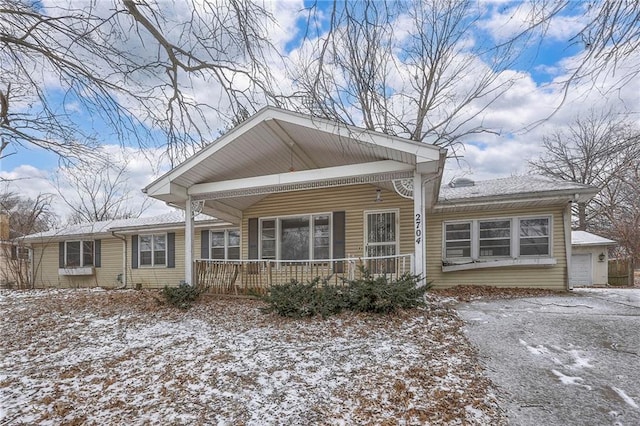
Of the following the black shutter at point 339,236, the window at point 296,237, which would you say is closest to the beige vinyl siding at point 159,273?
the window at point 296,237

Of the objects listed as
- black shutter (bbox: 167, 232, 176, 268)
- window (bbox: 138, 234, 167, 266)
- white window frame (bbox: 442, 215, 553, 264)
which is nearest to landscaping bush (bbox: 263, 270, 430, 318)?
white window frame (bbox: 442, 215, 553, 264)

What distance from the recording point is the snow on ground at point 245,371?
291 centimetres

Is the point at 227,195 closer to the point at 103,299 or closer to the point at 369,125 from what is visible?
the point at 103,299

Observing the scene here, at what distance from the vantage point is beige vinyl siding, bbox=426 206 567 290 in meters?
8.73

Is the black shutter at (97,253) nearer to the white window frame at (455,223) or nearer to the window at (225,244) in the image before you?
the window at (225,244)

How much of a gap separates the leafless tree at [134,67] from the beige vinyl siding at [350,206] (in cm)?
514

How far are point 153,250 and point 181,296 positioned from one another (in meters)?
6.97

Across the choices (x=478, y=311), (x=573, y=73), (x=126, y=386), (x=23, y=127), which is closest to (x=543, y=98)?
(x=573, y=73)

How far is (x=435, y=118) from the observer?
15.9m

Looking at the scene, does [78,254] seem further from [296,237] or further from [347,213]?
[347,213]

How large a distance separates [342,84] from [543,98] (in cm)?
189

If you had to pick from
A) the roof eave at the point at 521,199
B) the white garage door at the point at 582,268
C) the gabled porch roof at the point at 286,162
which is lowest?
the white garage door at the point at 582,268

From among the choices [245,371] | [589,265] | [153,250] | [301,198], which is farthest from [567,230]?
[153,250]

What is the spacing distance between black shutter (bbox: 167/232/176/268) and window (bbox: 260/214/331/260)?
434 cm
